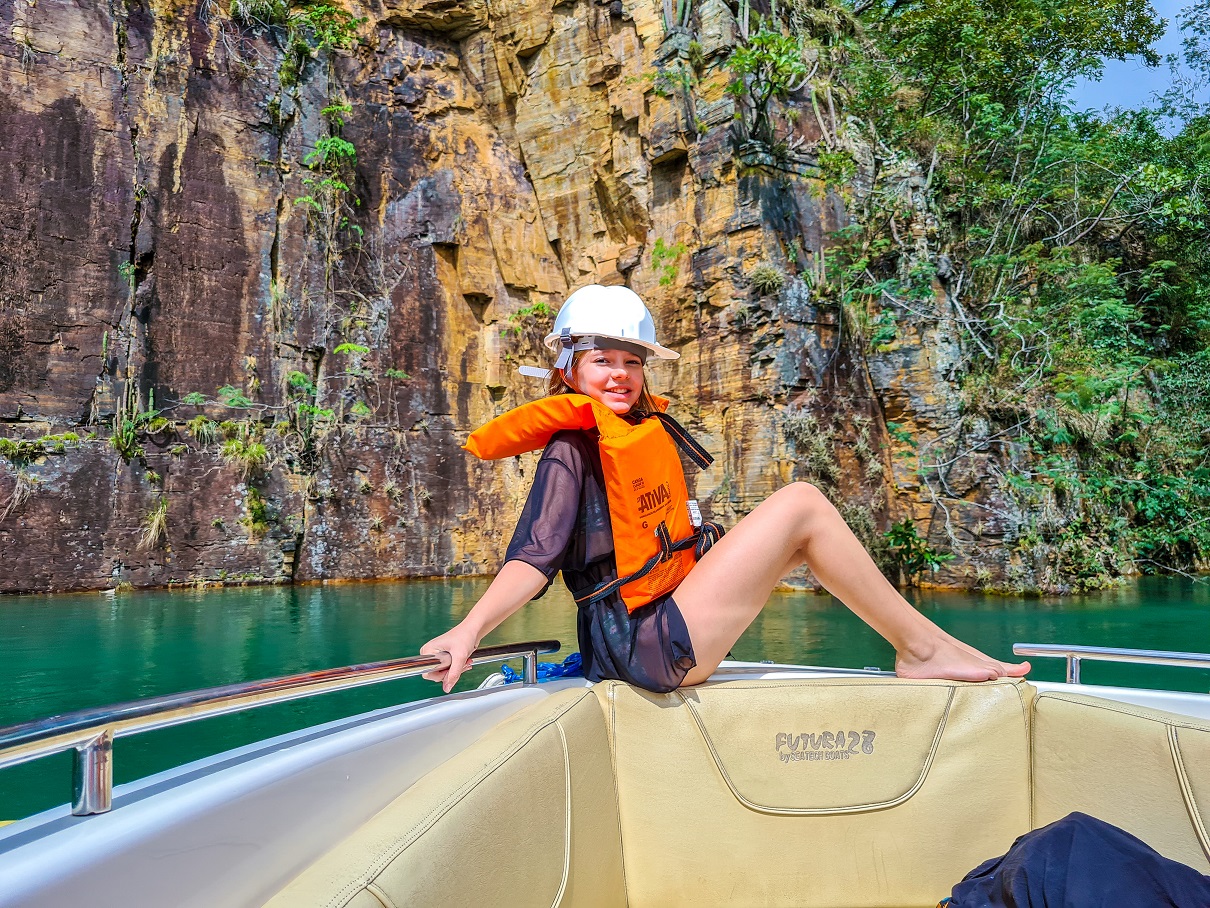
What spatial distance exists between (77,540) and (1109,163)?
1729cm

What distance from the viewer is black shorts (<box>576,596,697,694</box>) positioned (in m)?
1.66

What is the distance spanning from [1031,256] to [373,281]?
1084 cm

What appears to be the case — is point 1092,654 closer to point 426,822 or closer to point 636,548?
point 636,548

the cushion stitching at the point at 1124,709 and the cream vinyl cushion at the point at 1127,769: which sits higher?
the cushion stitching at the point at 1124,709

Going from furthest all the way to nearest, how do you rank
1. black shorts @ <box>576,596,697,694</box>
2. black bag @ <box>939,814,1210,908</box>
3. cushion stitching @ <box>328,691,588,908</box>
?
black shorts @ <box>576,596,697,694</box>
black bag @ <box>939,814,1210,908</box>
cushion stitching @ <box>328,691,588,908</box>

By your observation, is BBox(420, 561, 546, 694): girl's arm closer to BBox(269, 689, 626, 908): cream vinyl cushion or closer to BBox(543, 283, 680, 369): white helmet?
BBox(269, 689, 626, 908): cream vinyl cushion

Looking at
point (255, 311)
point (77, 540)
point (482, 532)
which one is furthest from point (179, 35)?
point (482, 532)

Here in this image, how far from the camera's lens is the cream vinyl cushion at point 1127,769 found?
1.41 m

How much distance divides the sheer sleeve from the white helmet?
0.29 metres

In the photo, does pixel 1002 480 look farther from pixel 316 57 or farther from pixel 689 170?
pixel 316 57

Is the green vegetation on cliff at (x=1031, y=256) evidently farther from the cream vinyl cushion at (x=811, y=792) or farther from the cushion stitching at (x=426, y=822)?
the cushion stitching at (x=426, y=822)

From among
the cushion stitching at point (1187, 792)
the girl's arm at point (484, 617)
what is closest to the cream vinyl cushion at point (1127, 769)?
the cushion stitching at point (1187, 792)

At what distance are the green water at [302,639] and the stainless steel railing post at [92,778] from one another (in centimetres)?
336

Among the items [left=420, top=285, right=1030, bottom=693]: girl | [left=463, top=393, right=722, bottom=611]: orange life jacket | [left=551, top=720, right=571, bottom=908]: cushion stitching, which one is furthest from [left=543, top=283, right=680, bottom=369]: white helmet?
[left=551, top=720, right=571, bottom=908]: cushion stitching
